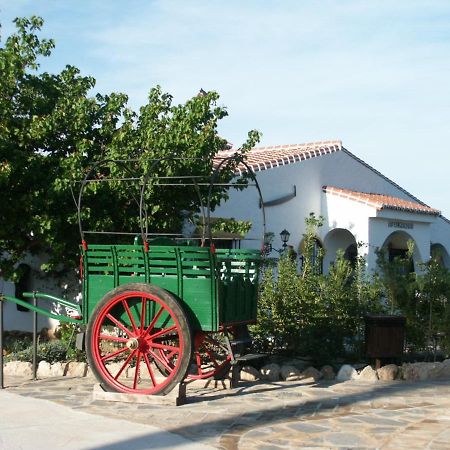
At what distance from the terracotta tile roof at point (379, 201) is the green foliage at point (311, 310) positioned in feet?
26.7

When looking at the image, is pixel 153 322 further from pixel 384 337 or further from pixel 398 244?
pixel 398 244

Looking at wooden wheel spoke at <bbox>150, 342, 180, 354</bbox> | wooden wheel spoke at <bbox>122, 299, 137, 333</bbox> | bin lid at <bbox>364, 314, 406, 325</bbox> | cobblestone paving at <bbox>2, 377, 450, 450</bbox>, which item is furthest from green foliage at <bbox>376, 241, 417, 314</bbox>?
wooden wheel spoke at <bbox>122, 299, 137, 333</bbox>

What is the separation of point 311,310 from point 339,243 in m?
10.2

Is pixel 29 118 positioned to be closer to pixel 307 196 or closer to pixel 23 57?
pixel 23 57

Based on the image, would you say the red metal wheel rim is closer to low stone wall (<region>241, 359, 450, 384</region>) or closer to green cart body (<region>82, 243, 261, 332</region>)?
green cart body (<region>82, 243, 261, 332</region>)

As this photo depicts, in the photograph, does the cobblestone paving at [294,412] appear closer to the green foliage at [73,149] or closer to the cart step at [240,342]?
the cart step at [240,342]

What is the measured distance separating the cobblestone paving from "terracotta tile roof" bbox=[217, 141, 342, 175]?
8532mm

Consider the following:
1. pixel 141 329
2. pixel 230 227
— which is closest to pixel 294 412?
pixel 141 329

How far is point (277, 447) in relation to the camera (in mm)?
6234

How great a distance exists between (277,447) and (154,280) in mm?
2650

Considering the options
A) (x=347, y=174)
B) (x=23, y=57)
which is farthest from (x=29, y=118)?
(x=347, y=174)

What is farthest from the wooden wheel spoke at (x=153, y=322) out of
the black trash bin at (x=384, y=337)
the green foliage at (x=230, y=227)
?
the green foliage at (x=230, y=227)

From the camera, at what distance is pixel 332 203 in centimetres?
1947

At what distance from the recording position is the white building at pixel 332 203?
1750 centimetres
